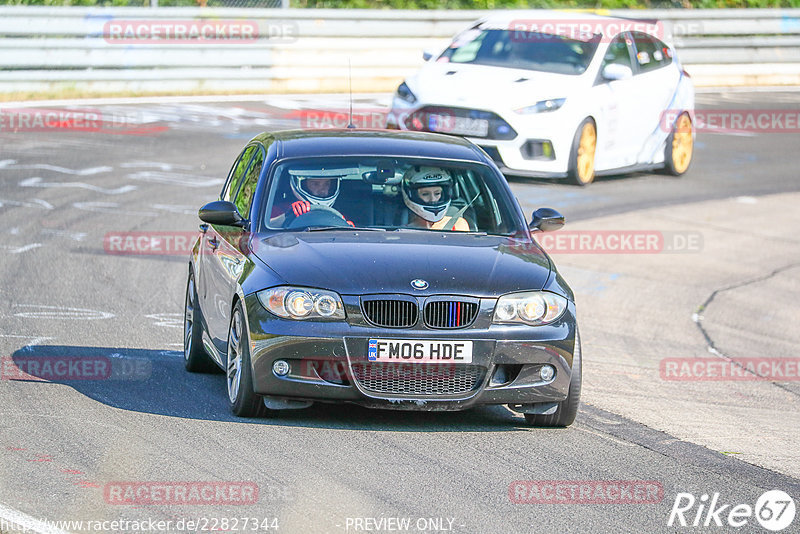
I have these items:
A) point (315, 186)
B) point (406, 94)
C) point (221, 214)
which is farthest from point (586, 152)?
point (221, 214)

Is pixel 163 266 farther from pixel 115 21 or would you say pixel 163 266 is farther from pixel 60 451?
pixel 115 21

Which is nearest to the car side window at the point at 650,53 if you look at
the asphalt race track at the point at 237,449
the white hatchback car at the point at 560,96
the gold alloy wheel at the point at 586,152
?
the white hatchback car at the point at 560,96

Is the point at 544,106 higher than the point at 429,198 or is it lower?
lower

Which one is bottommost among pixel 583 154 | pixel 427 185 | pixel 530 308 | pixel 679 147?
pixel 679 147

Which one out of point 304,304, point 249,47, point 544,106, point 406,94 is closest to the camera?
point 304,304

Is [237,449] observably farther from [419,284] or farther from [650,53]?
[650,53]

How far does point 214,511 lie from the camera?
19.5ft

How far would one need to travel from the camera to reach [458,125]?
54.5 ft

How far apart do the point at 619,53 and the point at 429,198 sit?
10115 mm

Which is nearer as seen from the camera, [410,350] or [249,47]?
[410,350]

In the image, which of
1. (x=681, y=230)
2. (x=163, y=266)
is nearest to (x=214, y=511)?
(x=163, y=266)

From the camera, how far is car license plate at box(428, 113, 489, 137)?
1652 cm

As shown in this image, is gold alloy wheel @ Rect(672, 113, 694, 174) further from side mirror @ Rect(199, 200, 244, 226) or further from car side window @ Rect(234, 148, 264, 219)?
side mirror @ Rect(199, 200, 244, 226)

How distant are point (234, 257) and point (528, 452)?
2.10m
